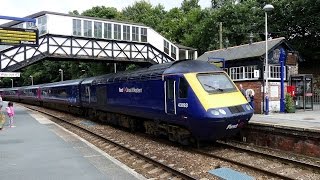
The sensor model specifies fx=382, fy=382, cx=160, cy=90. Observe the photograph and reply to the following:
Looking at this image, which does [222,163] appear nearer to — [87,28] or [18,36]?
[18,36]

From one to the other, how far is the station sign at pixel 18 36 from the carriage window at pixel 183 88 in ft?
53.9

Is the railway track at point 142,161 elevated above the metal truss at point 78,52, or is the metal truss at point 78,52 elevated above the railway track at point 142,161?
the metal truss at point 78,52

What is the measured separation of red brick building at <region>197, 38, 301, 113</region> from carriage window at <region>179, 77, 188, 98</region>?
11.0 meters

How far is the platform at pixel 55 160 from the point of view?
927 centimetres

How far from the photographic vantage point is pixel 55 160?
36.4 feet

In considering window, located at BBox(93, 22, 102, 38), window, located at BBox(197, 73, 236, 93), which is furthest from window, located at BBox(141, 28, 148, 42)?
window, located at BBox(197, 73, 236, 93)

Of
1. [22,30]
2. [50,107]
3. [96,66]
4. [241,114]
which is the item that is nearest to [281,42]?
[241,114]

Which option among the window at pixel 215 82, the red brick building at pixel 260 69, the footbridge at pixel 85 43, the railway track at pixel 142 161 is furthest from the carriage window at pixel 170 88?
the footbridge at pixel 85 43

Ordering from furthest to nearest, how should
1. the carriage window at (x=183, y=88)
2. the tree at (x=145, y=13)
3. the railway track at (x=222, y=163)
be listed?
the tree at (x=145, y=13)
the carriage window at (x=183, y=88)
the railway track at (x=222, y=163)

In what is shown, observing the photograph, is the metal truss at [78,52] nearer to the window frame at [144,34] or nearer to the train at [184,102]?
the window frame at [144,34]

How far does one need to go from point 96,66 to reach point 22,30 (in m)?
31.0

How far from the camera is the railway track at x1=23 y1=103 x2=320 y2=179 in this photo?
9.87m

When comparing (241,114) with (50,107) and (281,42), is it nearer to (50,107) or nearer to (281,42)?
(281,42)

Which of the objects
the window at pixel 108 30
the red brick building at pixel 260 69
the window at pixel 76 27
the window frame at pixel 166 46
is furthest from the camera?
the window frame at pixel 166 46
